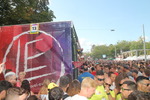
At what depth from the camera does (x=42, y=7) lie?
22531 mm

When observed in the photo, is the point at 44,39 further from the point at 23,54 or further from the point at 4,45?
the point at 4,45

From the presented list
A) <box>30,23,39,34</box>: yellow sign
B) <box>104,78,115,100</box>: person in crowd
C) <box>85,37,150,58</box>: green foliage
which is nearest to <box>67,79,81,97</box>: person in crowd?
<box>104,78,115,100</box>: person in crowd

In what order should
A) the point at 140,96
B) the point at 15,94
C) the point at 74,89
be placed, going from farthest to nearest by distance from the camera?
the point at 74,89, the point at 15,94, the point at 140,96

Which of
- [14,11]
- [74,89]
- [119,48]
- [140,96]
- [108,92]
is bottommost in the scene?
[108,92]

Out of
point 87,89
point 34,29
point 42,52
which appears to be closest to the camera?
point 87,89

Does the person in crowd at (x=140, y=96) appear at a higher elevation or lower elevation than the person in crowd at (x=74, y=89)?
higher

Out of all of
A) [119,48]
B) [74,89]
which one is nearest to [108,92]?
[74,89]

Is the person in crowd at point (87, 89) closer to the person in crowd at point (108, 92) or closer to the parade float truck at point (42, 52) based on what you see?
the person in crowd at point (108, 92)

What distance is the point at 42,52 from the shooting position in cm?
620

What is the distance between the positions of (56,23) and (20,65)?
217 cm

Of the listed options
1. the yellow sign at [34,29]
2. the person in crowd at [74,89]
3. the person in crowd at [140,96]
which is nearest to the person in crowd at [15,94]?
the person in crowd at [74,89]

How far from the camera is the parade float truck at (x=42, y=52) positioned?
613 cm

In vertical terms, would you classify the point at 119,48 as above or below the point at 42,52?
above

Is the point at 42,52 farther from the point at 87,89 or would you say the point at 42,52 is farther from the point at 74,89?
the point at 87,89
